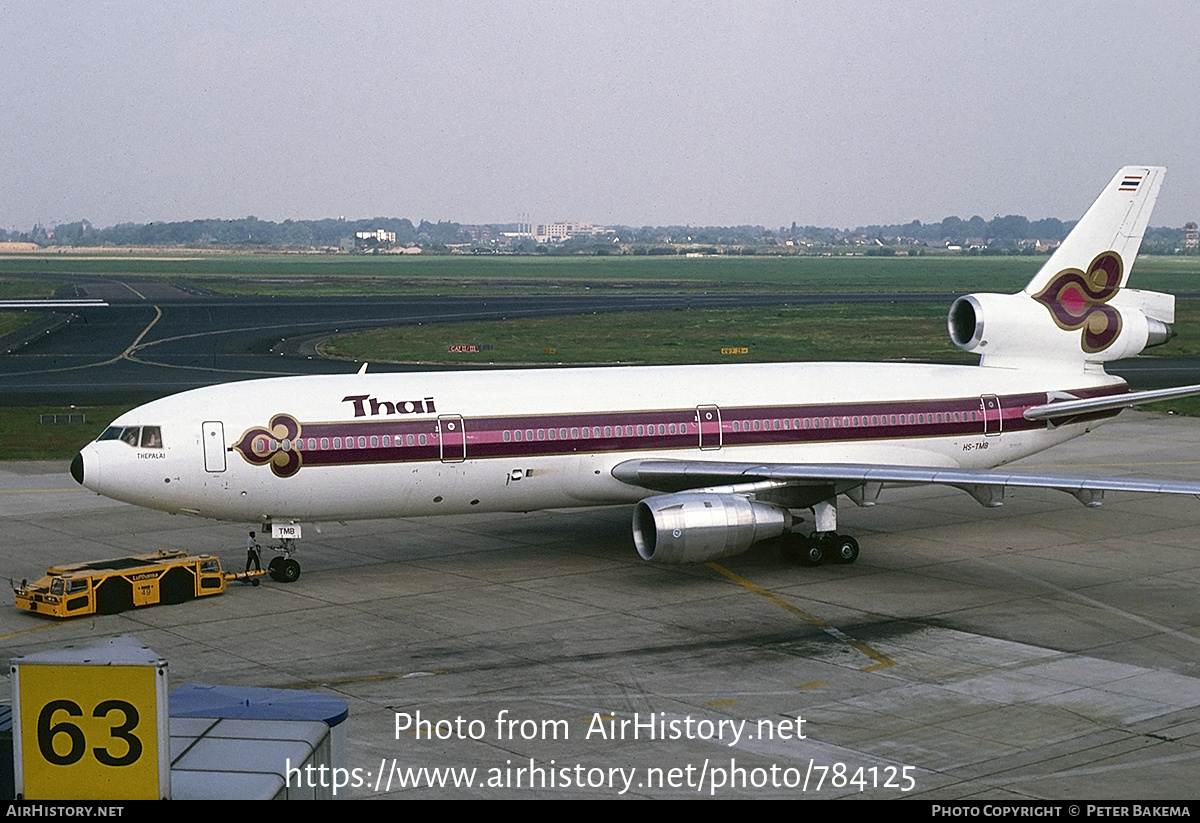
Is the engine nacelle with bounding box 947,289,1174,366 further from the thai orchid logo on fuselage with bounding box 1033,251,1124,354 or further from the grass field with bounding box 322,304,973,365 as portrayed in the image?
the grass field with bounding box 322,304,973,365

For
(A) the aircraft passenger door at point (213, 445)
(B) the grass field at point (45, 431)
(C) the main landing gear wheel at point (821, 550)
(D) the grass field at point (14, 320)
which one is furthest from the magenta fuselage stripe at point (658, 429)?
(D) the grass field at point (14, 320)

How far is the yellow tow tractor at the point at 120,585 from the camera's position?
27.2 meters

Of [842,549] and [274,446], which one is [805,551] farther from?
[274,446]

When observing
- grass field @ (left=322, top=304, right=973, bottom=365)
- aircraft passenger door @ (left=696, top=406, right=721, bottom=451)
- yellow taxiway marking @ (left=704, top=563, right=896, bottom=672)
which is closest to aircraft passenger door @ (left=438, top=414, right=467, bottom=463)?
aircraft passenger door @ (left=696, top=406, right=721, bottom=451)

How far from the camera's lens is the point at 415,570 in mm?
31516

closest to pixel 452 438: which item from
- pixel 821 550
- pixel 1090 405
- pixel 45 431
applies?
pixel 821 550

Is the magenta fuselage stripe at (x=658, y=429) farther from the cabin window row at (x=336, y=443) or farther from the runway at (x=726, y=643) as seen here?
the runway at (x=726, y=643)

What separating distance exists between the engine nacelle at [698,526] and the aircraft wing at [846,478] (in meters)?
1.06

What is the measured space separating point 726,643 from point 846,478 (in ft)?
20.1

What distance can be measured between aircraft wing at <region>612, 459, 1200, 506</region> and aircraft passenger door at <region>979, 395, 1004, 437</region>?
13.9 feet

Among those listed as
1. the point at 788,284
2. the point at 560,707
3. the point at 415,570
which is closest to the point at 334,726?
the point at 560,707

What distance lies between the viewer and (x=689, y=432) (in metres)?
32.0

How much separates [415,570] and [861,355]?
51.4 metres

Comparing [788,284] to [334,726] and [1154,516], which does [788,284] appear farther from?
[334,726]
